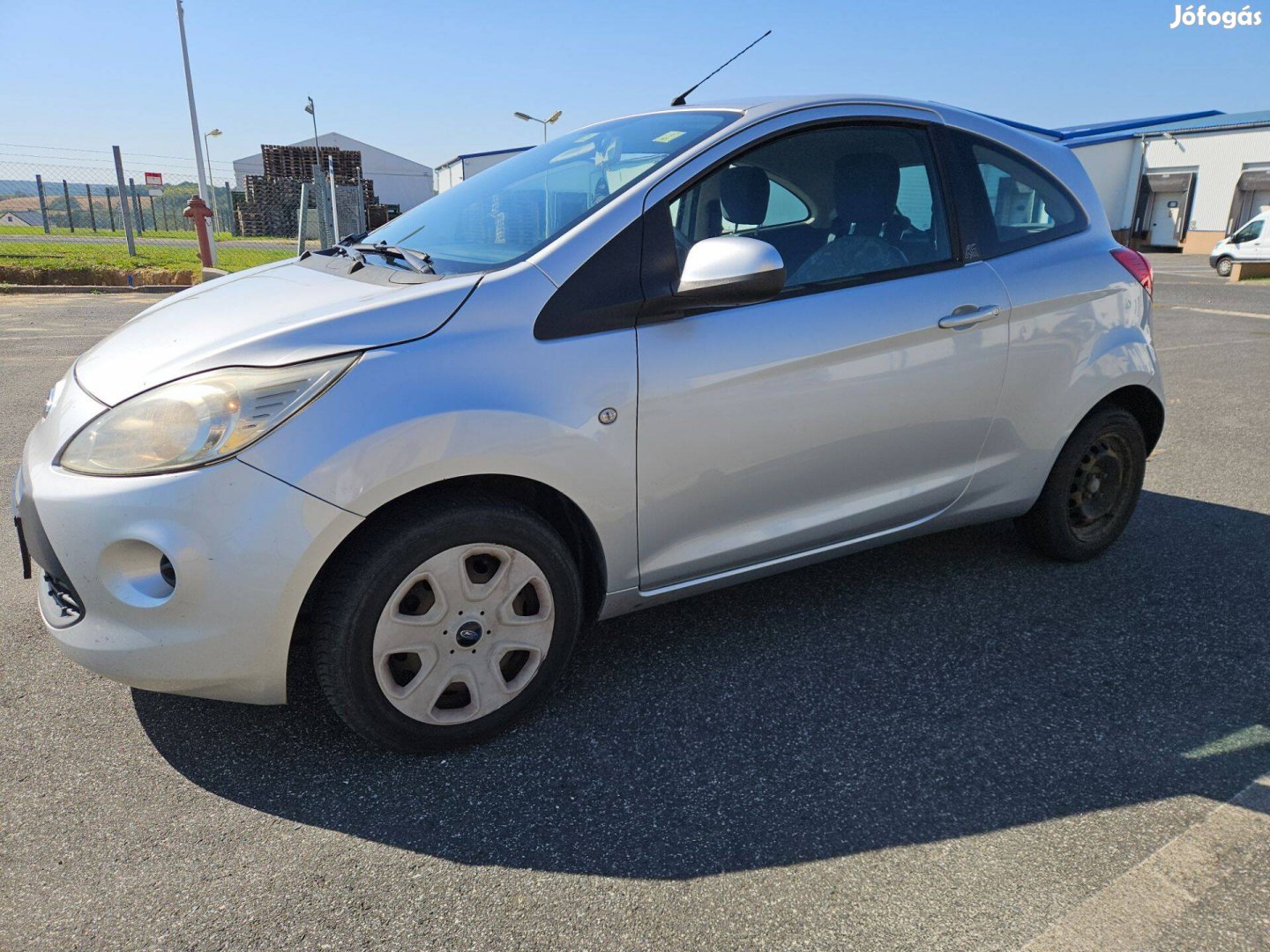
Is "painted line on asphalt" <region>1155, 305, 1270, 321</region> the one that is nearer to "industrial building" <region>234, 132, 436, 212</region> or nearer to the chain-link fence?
the chain-link fence

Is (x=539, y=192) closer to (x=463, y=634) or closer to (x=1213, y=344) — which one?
(x=463, y=634)

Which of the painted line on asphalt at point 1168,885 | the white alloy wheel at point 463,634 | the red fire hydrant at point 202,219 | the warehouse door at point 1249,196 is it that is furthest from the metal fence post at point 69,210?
the warehouse door at point 1249,196

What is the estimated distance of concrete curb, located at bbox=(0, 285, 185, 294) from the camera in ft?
42.5

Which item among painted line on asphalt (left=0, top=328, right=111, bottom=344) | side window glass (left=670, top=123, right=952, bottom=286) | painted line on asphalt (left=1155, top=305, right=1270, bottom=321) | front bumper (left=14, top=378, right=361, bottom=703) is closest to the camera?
front bumper (left=14, top=378, right=361, bottom=703)

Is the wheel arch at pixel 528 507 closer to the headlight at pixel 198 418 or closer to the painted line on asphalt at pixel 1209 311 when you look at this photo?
the headlight at pixel 198 418

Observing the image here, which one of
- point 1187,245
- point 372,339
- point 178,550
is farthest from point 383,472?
point 1187,245

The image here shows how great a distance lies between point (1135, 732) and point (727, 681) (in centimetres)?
114

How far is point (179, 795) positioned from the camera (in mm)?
2250

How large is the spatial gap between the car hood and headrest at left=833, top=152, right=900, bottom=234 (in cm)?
130

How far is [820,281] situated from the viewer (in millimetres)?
2779

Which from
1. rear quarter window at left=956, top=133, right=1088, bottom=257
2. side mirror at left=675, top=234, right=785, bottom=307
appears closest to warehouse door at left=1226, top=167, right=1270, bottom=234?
rear quarter window at left=956, top=133, right=1088, bottom=257

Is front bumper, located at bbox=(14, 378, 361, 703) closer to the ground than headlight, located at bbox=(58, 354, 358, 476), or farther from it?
closer to the ground

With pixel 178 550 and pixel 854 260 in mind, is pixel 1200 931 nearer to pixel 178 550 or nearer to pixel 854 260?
pixel 854 260

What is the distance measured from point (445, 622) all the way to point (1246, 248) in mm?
26906
